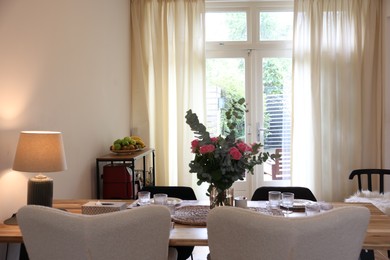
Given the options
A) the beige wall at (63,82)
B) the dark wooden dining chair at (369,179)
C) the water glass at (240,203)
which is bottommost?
the dark wooden dining chair at (369,179)

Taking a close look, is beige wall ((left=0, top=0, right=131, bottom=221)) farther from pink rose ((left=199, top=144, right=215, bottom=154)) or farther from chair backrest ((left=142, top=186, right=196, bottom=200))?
pink rose ((left=199, top=144, right=215, bottom=154))

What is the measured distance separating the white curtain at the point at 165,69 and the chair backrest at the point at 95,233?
10.9ft

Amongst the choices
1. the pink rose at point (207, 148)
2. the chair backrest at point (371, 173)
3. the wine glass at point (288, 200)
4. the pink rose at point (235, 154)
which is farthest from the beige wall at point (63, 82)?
the chair backrest at point (371, 173)

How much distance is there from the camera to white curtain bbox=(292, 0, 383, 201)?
4566mm

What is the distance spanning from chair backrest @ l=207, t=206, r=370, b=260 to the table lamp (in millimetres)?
1051

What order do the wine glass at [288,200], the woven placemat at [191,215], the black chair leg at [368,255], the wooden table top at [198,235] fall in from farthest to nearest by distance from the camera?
1. the black chair leg at [368,255]
2. the wine glass at [288,200]
3. the woven placemat at [191,215]
4. the wooden table top at [198,235]

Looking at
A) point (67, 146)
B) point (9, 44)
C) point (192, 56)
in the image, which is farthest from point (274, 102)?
point (9, 44)

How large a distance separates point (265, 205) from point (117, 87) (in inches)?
99.1

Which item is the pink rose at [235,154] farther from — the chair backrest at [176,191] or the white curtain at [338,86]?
the white curtain at [338,86]

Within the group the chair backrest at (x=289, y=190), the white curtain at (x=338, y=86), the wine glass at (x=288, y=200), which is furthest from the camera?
the white curtain at (x=338, y=86)

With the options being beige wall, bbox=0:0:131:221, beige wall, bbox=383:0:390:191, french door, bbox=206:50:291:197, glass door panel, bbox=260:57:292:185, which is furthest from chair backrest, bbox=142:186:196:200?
beige wall, bbox=383:0:390:191

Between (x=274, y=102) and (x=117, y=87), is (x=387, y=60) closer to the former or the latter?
(x=274, y=102)

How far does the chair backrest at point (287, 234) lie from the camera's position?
4.09 ft

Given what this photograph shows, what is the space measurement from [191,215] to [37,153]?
0.86 metres
